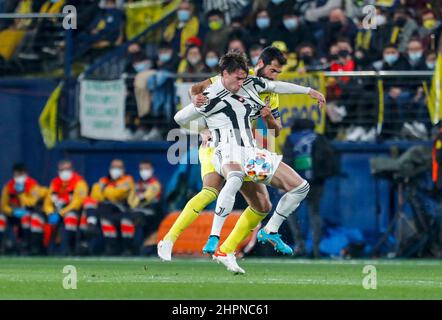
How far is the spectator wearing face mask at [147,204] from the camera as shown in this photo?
833 inches

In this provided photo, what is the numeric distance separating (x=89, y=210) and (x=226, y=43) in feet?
11.4

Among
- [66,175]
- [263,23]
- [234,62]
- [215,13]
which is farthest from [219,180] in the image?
[215,13]

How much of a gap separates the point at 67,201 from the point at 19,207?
3.23ft

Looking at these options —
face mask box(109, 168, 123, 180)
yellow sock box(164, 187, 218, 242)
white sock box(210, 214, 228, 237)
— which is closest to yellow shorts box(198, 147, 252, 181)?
yellow sock box(164, 187, 218, 242)

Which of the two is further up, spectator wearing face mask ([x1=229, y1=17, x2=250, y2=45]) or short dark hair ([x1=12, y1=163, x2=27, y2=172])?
spectator wearing face mask ([x1=229, y1=17, x2=250, y2=45])

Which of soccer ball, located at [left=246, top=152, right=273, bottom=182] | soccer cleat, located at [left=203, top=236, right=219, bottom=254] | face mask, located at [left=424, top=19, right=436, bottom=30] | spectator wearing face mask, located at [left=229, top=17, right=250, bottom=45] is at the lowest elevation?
soccer cleat, located at [left=203, top=236, right=219, bottom=254]

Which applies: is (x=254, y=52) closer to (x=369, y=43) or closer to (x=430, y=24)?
(x=369, y=43)

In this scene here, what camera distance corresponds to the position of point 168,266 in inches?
654

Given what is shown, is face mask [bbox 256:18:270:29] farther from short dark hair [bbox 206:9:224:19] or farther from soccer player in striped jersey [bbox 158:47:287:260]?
soccer player in striped jersey [bbox 158:47:287:260]

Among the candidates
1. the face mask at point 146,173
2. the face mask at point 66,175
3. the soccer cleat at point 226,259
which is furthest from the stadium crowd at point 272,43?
the soccer cleat at point 226,259

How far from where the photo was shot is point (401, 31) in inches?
826

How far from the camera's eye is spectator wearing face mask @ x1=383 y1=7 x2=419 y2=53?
20875 mm

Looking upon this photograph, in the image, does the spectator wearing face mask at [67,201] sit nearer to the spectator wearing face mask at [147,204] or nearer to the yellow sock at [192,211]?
the spectator wearing face mask at [147,204]

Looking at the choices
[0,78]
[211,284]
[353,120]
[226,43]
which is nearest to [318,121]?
[353,120]
